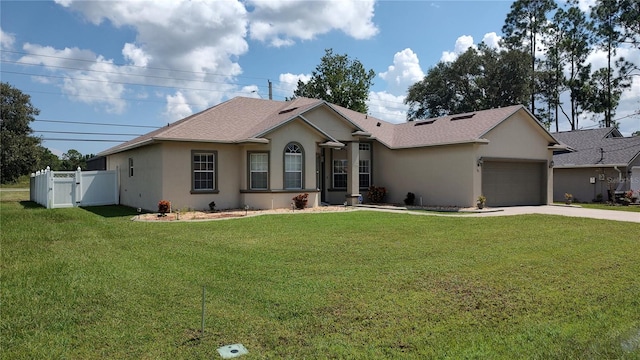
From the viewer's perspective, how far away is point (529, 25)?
144 ft

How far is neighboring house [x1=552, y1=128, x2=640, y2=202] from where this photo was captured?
26.3 m

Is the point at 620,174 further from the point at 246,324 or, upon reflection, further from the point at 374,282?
the point at 246,324

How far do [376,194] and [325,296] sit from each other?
57.3 feet

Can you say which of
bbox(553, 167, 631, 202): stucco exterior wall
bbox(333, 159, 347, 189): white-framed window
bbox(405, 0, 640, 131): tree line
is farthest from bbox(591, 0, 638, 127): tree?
bbox(333, 159, 347, 189): white-framed window

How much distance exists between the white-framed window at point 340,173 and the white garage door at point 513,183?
7.20 m

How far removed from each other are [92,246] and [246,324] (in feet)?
22.7

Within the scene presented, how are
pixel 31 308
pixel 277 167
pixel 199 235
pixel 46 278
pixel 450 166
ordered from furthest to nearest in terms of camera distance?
pixel 450 166
pixel 277 167
pixel 199 235
pixel 46 278
pixel 31 308

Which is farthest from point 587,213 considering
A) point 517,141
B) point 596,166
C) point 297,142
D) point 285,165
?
point 285,165

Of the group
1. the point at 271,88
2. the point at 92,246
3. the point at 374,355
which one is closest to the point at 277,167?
the point at 92,246

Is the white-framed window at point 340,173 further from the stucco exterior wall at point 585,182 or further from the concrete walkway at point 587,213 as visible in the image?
the stucco exterior wall at point 585,182

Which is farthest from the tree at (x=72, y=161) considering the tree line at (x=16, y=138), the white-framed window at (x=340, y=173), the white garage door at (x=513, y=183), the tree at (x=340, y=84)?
the white garage door at (x=513, y=183)

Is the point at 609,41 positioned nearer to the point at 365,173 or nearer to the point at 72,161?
the point at 365,173

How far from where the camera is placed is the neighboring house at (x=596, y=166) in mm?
26309

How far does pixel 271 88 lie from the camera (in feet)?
123
